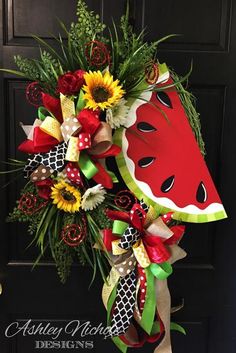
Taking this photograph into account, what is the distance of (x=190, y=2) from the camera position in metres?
1.33

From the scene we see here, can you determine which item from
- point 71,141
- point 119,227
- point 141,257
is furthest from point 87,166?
point 141,257

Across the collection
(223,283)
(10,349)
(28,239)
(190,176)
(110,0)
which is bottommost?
(10,349)

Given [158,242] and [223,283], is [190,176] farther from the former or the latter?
[223,283]

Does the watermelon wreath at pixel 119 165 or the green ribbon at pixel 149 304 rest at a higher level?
the watermelon wreath at pixel 119 165

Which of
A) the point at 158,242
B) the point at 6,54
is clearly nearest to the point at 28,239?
the point at 158,242

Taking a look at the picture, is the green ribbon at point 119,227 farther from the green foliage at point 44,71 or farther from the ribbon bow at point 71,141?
the green foliage at point 44,71

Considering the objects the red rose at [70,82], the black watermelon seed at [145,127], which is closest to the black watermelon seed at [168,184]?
the black watermelon seed at [145,127]

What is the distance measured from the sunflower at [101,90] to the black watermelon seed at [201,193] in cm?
36

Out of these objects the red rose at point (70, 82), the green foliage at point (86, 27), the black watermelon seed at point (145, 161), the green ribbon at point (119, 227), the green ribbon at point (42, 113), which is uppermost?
the green foliage at point (86, 27)

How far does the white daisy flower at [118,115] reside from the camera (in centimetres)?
109

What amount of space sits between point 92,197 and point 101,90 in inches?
11.2

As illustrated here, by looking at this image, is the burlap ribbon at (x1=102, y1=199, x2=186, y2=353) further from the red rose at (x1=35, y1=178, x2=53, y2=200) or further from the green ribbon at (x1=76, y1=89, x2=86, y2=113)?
the green ribbon at (x1=76, y1=89, x2=86, y2=113)

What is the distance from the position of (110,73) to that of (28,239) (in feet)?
2.15

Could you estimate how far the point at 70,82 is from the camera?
107cm
